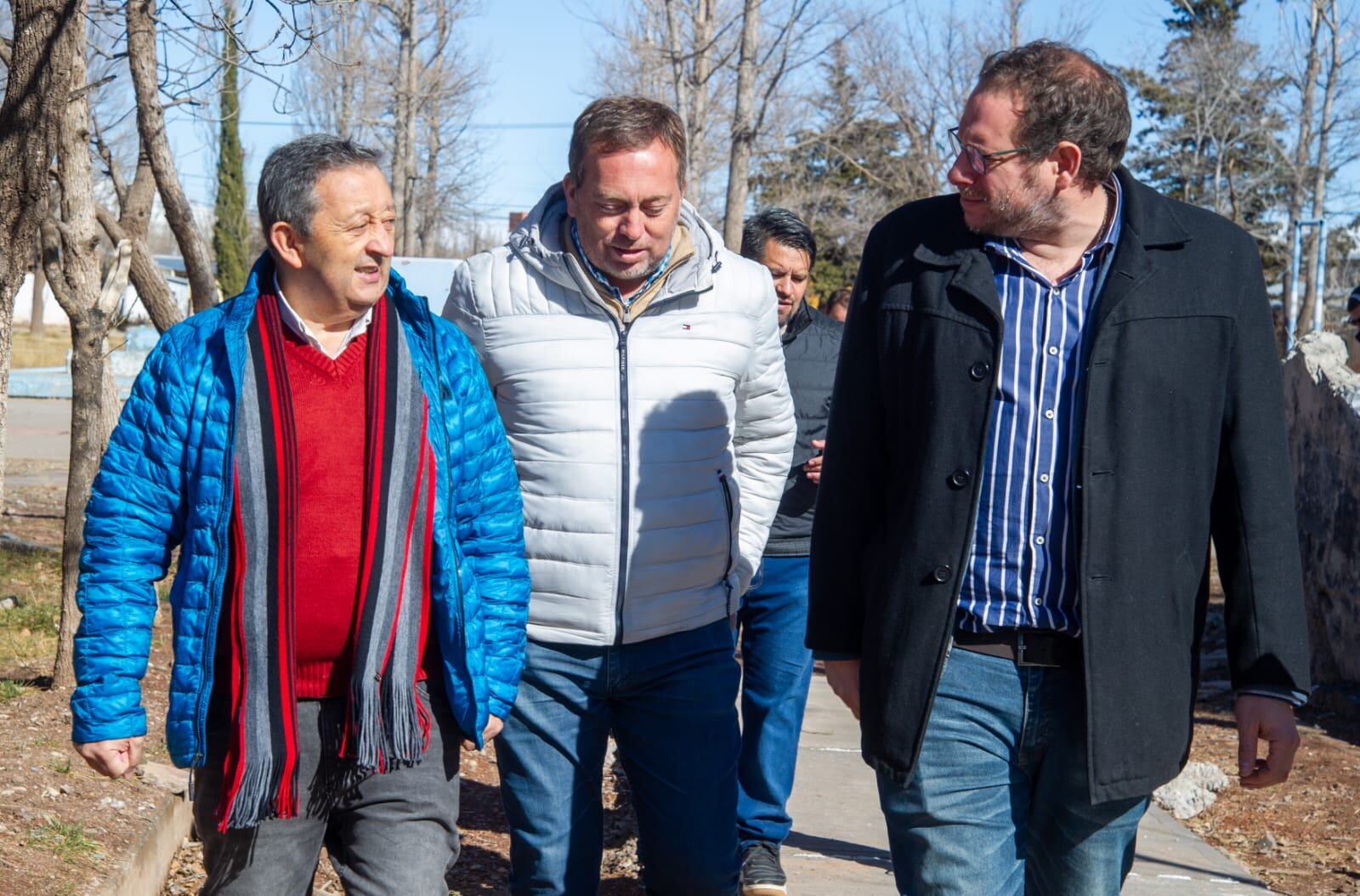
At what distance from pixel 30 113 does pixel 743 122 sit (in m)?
11.4

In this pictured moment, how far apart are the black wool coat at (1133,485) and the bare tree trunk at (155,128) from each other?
5656 millimetres

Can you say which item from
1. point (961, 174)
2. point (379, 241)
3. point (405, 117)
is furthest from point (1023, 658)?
point (405, 117)

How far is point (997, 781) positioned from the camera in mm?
2652

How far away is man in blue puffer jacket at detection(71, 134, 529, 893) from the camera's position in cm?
270

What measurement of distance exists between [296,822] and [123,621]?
50 cm

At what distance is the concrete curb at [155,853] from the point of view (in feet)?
13.5

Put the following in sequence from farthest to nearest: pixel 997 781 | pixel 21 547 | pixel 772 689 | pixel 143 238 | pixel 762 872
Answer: pixel 21 547 → pixel 143 238 → pixel 772 689 → pixel 762 872 → pixel 997 781

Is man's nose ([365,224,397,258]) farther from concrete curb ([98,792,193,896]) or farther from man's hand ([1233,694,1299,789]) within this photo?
concrete curb ([98,792,193,896])

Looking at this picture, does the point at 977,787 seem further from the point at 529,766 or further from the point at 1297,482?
the point at 1297,482

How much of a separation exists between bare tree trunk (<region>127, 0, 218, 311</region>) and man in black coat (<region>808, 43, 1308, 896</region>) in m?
5.65

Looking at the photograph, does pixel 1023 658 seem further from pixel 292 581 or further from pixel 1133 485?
pixel 292 581

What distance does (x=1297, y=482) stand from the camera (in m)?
8.52

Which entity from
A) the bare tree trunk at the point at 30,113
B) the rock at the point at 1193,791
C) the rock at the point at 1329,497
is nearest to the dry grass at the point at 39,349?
the bare tree trunk at the point at 30,113

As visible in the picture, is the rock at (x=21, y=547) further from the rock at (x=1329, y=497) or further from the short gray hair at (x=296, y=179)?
the short gray hair at (x=296, y=179)
